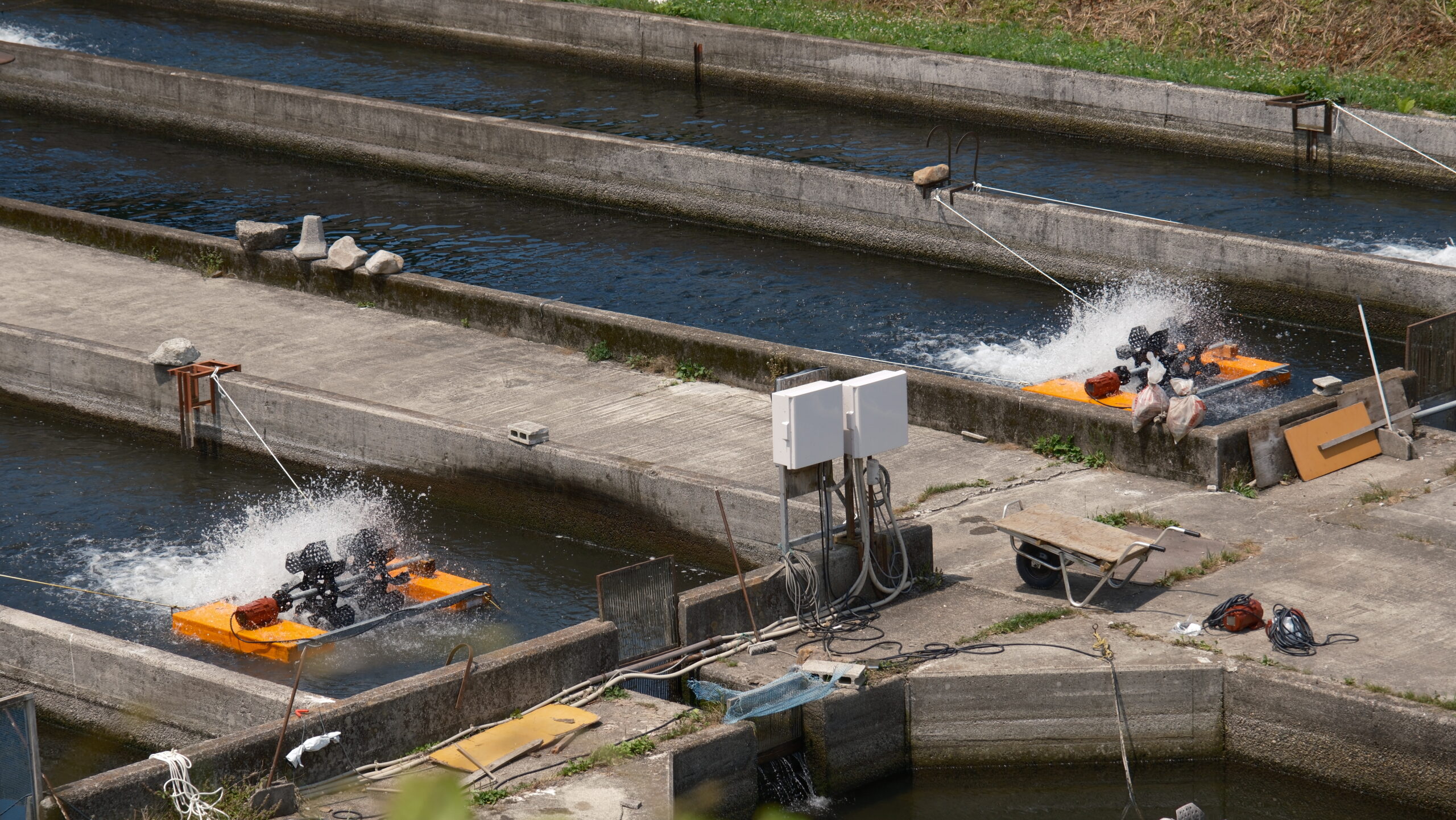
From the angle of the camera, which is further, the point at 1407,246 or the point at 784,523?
the point at 1407,246

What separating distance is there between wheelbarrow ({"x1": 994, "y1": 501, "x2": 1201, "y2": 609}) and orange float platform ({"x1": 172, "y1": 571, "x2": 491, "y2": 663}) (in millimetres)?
4481

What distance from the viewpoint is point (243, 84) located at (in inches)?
1259

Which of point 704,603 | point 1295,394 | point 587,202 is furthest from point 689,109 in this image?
point 704,603

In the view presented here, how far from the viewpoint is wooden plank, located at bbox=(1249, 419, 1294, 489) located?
44.9ft

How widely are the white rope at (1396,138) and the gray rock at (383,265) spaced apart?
15557 mm

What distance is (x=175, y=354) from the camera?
17.5 meters

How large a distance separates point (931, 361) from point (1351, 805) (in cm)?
960

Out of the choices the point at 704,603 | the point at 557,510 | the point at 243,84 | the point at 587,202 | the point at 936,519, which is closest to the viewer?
the point at 704,603

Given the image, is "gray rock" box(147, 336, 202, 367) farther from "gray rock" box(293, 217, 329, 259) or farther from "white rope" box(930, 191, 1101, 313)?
"white rope" box(930, 191, 1101, 313)

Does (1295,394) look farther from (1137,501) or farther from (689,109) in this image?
(689,109)

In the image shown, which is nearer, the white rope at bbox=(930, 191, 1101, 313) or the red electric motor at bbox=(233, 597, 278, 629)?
the red electric motor at bbox=(233, 597, 278, 629)

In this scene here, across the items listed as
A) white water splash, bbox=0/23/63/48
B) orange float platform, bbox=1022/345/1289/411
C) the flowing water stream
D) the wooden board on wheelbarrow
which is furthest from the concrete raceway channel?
white water splash, bbox=0/23/63/48

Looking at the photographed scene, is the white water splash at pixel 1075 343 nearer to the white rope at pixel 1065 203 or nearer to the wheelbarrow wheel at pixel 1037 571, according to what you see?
the white rope at pixel 1065 203

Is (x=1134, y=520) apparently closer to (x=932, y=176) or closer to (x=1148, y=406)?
(x=1148, y=406)
